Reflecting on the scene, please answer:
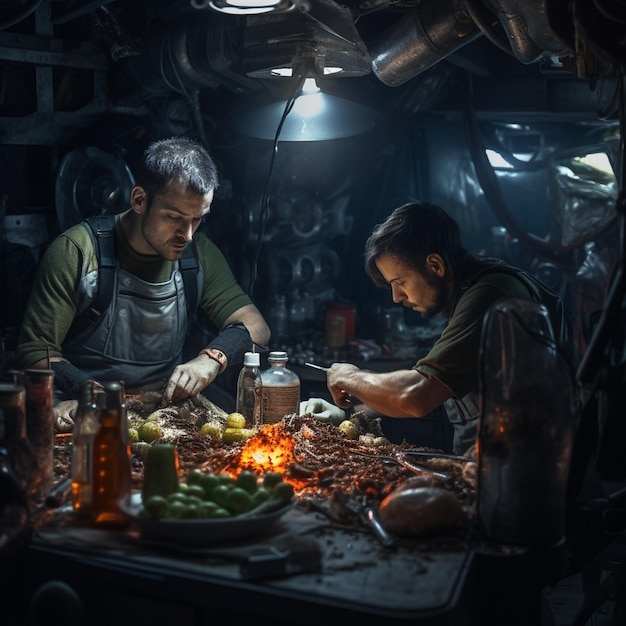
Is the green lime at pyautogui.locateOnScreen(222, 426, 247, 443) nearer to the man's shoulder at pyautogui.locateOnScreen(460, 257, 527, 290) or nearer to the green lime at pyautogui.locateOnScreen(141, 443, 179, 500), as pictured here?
the green lime at pyautogui.locateOnScreen(141, 443, 179, 500)

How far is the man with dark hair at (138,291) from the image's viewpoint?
426 centimetres

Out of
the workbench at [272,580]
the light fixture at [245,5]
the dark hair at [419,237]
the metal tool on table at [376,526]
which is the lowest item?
the workbench at [272,580]

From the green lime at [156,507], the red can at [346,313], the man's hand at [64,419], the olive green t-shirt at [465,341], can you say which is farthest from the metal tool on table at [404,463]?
the red can at [346,313]

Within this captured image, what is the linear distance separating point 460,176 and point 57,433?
4.72 meters

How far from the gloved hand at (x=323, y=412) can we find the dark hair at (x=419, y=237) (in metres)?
0.78

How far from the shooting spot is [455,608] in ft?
6.75

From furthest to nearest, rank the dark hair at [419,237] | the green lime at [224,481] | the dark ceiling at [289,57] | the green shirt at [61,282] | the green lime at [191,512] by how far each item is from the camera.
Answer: the green shirt at [61,282], the dark hair at [419,237], the dark ceiling at [289,57], the green lime at [224,481], the green lime at [191,512]

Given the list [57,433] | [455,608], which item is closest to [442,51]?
[57,433]

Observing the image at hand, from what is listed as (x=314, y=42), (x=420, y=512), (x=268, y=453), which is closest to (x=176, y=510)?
(x=420, y=512)

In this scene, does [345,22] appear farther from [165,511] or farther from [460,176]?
[460,176]

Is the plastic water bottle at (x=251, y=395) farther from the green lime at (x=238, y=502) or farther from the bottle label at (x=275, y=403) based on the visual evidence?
the green lime at (x=238, y=502)

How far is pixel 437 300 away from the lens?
379cm

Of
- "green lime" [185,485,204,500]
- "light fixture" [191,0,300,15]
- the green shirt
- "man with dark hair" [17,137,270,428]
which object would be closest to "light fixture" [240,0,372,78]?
"light fixture" [191,0,300,15]

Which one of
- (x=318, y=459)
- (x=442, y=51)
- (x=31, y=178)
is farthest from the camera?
(x=31, y=178)
